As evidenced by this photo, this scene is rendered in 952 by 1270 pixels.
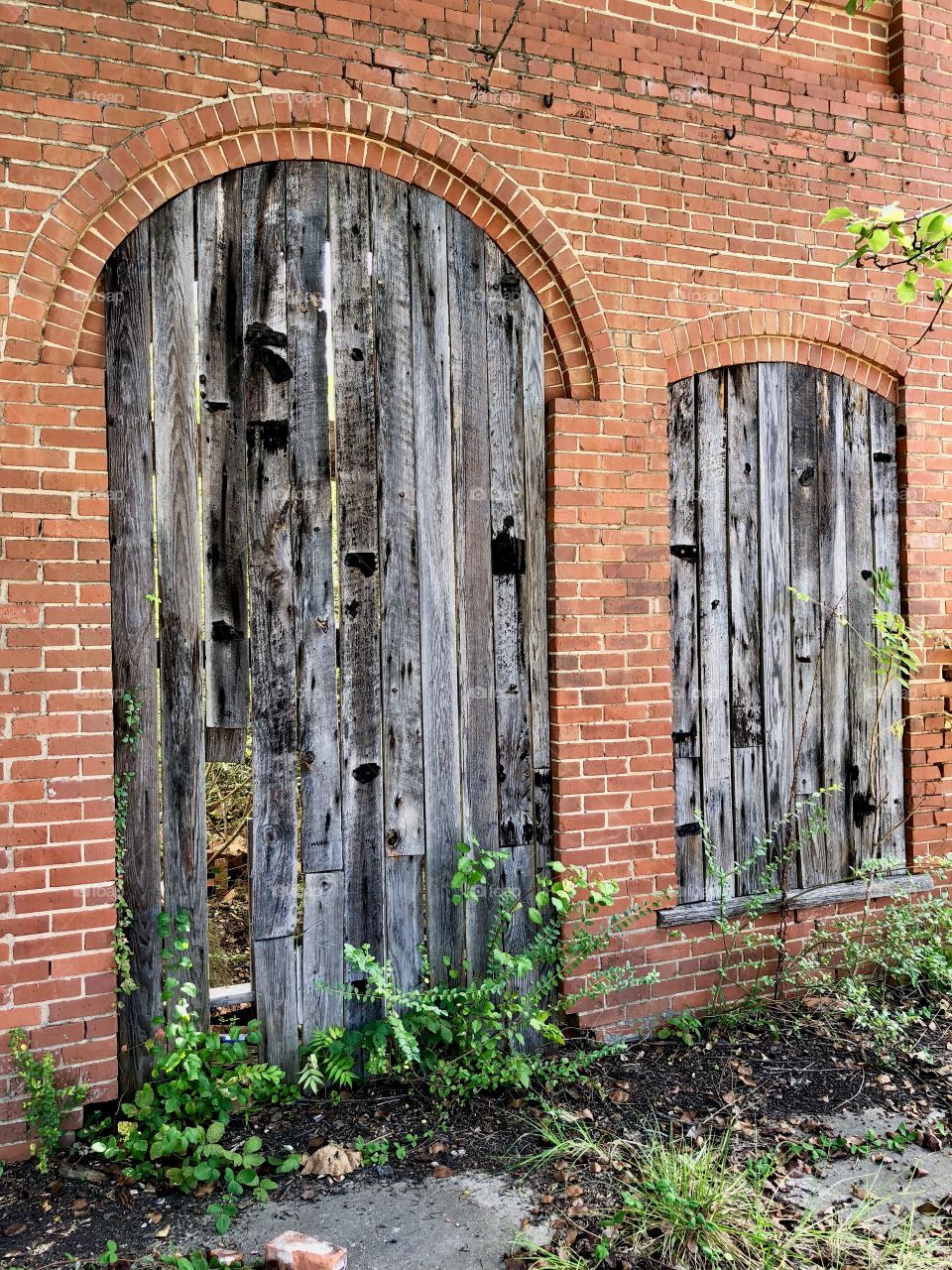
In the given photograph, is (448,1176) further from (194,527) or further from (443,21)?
→ (443,21)

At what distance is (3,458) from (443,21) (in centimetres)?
276

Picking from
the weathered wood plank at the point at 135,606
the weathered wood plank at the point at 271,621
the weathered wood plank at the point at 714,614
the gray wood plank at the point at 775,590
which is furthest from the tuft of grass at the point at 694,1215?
the gray wood plank at the point at 775,590

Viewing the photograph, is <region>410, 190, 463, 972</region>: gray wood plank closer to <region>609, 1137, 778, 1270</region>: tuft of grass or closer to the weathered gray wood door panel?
the weathered gray wood door panel

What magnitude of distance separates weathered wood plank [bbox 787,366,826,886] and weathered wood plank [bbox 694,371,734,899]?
450 millimetres

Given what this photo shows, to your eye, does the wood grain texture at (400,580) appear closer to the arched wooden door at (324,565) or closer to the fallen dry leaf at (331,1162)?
the arched wooden door at (324,565)

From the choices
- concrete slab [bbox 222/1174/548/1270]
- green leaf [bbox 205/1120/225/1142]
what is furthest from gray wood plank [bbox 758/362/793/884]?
green leaf [bbox 205/1120/225/1142]

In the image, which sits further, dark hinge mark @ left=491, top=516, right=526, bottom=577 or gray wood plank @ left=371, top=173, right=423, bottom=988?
dark hinge mark @ left=491, top=516, right=526, bottom=577

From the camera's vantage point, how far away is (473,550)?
4.32 m

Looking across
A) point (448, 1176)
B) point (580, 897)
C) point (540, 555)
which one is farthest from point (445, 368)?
point (448, 1176)

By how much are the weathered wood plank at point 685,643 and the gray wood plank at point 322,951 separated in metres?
1.79

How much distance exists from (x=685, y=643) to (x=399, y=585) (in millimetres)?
1582

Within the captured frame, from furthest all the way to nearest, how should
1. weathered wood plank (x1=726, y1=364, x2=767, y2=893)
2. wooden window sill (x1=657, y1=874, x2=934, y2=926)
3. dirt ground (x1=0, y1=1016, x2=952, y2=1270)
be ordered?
weathered wood plank (x1=726, y1=364, x2=767, y2=893), wooden window sill (x1=657, y1=874, x2=934, y2=926), dirt ground (x1=0, y1=1016, x2=952, y2=1270)

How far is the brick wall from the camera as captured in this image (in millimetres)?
3477

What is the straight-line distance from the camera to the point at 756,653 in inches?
195
